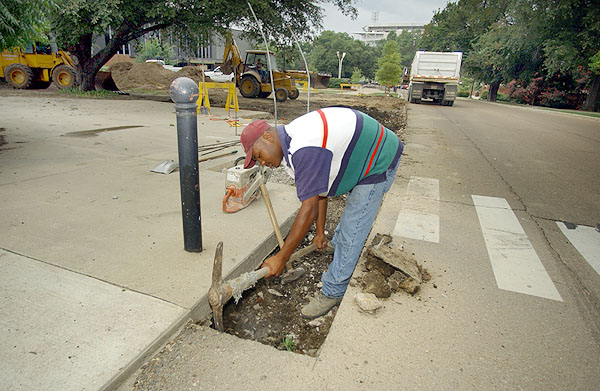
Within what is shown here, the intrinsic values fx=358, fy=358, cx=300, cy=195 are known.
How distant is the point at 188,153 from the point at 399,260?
168 cm

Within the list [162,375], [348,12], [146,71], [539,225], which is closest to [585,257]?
[539,225]

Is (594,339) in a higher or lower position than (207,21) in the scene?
lower

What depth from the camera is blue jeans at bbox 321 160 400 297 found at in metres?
2.41

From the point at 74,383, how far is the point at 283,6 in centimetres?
1482

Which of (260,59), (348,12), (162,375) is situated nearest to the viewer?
(162,375)

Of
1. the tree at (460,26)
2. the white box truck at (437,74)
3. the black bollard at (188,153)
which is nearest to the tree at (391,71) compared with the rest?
the tree at (460,26)

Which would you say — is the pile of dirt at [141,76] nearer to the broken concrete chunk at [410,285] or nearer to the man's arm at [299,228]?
the man's arm at [299,228]

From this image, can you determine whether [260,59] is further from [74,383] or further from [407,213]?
[74,383]

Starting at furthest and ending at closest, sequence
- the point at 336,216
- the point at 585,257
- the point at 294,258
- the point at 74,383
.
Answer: the point at 336,216 < the point at 585,257 < the point at 294,258 < the point at 74,383

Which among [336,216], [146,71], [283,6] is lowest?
[336,216]

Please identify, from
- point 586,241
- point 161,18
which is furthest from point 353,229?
point 161,18

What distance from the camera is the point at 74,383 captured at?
1.53 meters

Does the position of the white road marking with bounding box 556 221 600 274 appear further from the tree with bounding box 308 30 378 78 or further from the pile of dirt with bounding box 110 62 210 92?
the tree with bounding box 308 30 378 78

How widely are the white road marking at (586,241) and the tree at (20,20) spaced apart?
6128mm
